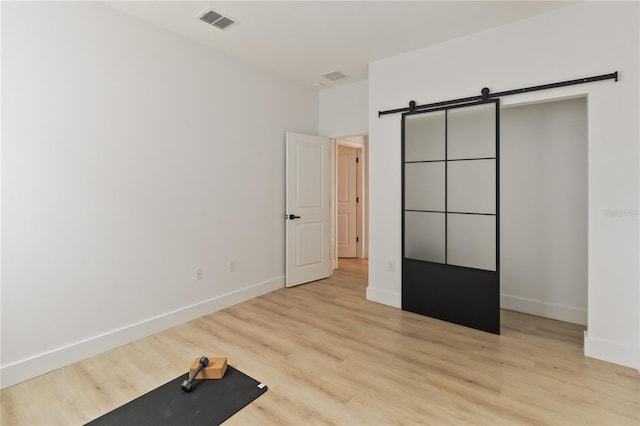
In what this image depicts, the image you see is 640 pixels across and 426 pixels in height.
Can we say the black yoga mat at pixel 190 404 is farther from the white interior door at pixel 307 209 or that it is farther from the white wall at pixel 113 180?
the white interior door at pixel 307 209

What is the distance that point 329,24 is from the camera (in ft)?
9.62

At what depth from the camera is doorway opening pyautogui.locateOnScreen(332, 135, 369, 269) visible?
6.37 metres

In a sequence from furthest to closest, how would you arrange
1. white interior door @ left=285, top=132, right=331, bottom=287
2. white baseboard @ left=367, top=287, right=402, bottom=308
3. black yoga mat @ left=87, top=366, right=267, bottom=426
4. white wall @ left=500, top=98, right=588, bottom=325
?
1. white interior door @ left=285, top=132, right=331, bottom=287
2. white baseboard @ left=367, top=287, right=402, bottom=308
3. white wall @ left=500, top=98, right=588, bottom=325
4. black yoga mat @ left=87, top=366, right=267, bottom=426

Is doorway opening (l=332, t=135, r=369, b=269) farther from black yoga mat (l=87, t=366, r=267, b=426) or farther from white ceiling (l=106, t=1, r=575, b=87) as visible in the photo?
black yoga mat (l=87, t=366, r=267, b=426)

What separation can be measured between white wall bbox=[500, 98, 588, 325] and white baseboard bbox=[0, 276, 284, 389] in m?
3.09

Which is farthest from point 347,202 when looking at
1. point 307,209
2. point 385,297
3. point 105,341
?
point 105,341

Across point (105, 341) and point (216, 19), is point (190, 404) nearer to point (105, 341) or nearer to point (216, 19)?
point (105, 341)

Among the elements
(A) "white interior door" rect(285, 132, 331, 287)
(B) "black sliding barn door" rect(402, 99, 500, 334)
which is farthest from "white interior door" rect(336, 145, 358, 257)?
(B) "black sliding barn door" rect(402, 99, 500, 334)

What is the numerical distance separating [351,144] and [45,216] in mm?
4621

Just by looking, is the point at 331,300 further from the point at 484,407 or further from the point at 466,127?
the point at 466,127

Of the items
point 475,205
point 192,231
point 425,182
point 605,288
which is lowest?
point 605,288

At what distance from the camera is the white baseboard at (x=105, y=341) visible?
2.22 meters

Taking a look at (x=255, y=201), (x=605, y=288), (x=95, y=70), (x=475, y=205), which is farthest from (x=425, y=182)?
(x=95, y=70)

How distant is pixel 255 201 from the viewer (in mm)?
3982
